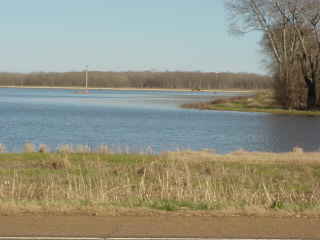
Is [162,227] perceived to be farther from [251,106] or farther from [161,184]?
[251,106]

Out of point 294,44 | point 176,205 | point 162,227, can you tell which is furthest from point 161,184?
point 294,44

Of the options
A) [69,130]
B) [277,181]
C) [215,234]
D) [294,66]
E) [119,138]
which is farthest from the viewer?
[294,66]

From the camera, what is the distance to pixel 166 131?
134 feet

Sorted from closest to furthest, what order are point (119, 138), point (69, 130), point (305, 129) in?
point (119, 138)
point (69, 130)
point (305, 129)

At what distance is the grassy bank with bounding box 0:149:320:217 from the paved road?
422mm

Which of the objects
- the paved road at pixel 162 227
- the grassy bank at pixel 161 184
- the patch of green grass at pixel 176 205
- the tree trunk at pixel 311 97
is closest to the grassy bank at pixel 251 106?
the tree trunk at pixel 311 97

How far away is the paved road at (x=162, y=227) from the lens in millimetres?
8820

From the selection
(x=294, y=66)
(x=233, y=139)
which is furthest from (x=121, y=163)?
(x=294, y=66)

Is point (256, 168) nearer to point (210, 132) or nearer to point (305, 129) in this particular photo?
point (210, 132)

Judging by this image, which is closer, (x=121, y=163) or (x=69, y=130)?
(x=121, y=163)

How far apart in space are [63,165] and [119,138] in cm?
1499

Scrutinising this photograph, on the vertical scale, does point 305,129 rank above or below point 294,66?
below

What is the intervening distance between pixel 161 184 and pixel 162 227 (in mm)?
5142

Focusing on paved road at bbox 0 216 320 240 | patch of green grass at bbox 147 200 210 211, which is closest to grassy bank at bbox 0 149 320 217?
patch of green grass at bbox 147 200 210 211
